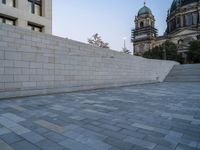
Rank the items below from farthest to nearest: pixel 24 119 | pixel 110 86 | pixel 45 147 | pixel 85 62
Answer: pixel 110 86
pixel 85 62
pixel 24 119
pixel 45 147

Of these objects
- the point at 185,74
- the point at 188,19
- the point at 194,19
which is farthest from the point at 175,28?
the point at 185,74

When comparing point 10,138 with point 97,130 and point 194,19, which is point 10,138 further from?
point 194,19

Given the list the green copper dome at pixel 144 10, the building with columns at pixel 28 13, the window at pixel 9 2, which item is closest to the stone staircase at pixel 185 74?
the building with columns at pixel 28 13

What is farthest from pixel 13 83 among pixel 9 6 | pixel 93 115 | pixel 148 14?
pixel 148 14

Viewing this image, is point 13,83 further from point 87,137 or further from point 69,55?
point 87,137

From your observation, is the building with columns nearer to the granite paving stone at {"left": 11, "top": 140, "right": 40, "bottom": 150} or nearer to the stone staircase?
the stone staircase

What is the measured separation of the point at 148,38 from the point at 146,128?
221 feet

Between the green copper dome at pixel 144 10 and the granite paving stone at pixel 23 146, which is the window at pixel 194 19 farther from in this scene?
the granite paving stone at pixel 23 146

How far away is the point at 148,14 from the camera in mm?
69688

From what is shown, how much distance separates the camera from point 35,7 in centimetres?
1939

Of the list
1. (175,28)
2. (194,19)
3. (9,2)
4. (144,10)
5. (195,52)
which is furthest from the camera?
(144,10)

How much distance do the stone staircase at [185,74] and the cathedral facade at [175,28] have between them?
3149cm

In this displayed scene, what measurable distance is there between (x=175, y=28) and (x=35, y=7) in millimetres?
56936

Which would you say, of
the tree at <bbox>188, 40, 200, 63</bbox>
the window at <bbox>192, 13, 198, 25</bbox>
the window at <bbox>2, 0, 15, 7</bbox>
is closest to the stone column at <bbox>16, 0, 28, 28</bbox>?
the window at <bbox>2, 0, 15, 7</bbox>
